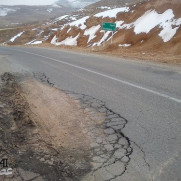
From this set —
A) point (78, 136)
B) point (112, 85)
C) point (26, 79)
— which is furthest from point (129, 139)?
point (26, 79)

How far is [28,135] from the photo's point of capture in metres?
4.80

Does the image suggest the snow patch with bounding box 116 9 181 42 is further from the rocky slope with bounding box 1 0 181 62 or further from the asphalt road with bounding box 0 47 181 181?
the asphalt road with bounding box 0 47 181 181

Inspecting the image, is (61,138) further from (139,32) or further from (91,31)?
(91,31)

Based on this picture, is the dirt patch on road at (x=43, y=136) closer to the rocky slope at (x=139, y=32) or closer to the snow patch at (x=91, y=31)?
the rocky slope at (x=139, y=32)

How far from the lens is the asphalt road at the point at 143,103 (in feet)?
12.2

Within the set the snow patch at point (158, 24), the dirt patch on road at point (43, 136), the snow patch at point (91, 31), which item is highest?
the snow patch at point (158, 24)

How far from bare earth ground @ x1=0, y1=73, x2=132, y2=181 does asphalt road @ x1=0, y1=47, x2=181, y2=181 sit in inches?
9.0

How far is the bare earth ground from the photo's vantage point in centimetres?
362

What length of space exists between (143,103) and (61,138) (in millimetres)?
2401

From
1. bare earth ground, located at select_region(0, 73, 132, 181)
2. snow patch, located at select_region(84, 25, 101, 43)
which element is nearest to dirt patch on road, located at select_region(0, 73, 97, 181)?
bare earth ground, located at select_region(0, 73, 132, 181)

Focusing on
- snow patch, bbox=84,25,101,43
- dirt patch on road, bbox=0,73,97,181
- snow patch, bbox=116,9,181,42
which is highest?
snow patch, bbox=116,9,181,42

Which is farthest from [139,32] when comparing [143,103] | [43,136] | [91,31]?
[43,136]

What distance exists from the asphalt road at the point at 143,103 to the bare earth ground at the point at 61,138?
0.23 meters

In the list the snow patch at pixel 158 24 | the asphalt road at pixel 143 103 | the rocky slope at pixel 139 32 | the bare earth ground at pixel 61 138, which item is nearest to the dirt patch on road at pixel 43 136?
the bare earth ground at pixel 61 138
